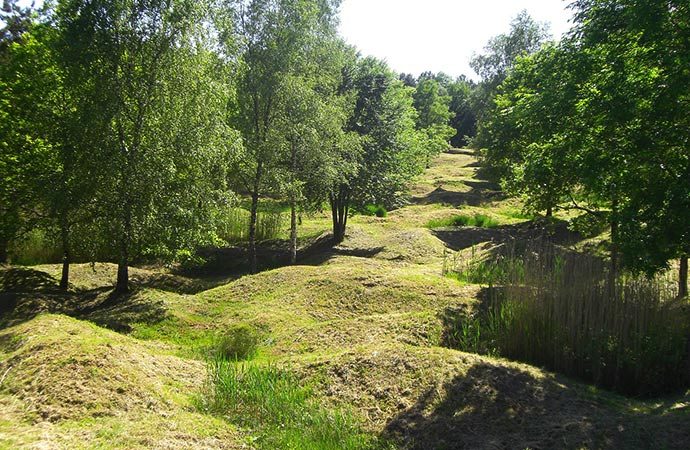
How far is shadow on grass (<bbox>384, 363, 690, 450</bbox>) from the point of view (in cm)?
574

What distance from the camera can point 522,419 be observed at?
6234 mm

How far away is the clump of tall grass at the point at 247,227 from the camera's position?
23.5 m

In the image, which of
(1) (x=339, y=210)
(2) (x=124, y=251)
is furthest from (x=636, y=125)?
(1) (x=339, y=210)

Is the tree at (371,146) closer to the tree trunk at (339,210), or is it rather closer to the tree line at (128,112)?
the tree trunk at (339,210)

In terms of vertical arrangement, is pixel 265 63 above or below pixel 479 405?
above

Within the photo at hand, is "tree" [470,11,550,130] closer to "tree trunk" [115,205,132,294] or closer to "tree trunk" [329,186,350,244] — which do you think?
"tree trunk" [329,186,350,244]

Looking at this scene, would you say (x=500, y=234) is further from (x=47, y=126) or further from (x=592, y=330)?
(x=47, y=126)

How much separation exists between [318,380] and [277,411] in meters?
0.98

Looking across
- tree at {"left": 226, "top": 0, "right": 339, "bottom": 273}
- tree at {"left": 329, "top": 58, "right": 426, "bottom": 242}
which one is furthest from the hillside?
tree at {"left": 329, "top": 58, "right": 426, "bottom": 242}

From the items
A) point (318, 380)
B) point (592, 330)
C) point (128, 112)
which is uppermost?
point (128, 112)

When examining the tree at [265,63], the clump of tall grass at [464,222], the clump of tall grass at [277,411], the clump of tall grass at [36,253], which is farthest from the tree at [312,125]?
the clump of tall grass at [277,411]

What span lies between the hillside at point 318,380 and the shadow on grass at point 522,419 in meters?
0.02

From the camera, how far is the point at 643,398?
7449mm

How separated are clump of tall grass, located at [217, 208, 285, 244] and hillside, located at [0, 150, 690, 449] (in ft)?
34.9
